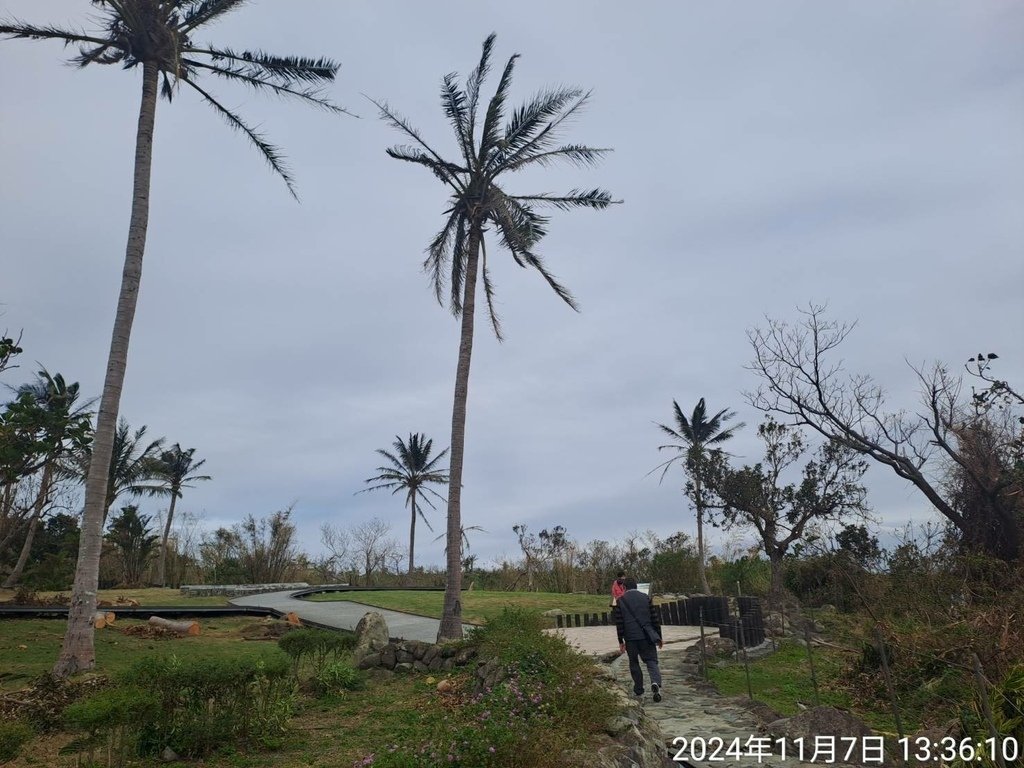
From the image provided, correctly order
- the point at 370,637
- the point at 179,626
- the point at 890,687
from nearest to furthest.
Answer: the point at 890,687 → the point at 370,637 → the point at 179,626

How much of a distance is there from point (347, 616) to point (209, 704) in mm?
13882

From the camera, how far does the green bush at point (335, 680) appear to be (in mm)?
9898

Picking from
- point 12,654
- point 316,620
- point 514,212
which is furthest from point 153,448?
point 514,212

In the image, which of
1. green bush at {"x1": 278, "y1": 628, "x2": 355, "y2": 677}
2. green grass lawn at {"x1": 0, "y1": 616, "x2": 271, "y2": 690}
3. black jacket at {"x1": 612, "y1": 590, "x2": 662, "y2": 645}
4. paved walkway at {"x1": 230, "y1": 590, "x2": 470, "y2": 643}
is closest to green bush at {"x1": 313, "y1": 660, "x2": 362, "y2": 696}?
green bush at {"x1": 278, "y1": 628, "x2": 355, "y2": 677}

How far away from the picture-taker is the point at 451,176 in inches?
630

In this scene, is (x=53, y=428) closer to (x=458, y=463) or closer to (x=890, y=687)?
(x=458, y=463)

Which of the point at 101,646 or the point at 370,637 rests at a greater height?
the point at 370,637

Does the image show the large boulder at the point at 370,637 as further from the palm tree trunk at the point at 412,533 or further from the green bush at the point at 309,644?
the palm tree trunk at the point at 412,533

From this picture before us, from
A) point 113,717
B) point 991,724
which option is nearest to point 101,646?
point 113,717

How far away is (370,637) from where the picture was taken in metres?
12.2

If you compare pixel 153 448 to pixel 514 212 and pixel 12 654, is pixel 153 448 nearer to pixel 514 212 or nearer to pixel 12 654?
pixel 12 654

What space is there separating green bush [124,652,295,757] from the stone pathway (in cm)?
427

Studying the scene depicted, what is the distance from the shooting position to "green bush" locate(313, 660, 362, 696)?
390 inches

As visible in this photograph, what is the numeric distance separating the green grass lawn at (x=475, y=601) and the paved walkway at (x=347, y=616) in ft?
2.40
